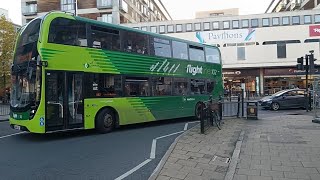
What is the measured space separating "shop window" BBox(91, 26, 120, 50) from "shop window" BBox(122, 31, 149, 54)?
422 mm

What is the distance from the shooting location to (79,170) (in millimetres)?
6797

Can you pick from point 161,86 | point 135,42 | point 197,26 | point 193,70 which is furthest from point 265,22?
point 135,42

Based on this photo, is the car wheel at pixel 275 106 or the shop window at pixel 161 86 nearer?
the shop window at pixel 161 86

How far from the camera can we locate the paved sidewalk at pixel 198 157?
6379 millimetres

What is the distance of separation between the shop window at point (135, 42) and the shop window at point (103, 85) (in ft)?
4.29

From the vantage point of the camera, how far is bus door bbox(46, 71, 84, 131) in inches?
414

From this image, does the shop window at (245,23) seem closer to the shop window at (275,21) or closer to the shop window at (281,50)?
the shop window at (275,21)

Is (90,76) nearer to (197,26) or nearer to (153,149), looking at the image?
(153,149)

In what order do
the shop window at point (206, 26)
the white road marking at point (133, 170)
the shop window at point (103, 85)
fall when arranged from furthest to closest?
the shop window at point (206, 26) → the shop window at point (103, 85) → the white road marking at point (133, 170)

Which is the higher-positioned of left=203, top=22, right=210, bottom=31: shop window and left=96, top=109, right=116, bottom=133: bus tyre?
left=203, top=22, right=210, bottom=31: shop window

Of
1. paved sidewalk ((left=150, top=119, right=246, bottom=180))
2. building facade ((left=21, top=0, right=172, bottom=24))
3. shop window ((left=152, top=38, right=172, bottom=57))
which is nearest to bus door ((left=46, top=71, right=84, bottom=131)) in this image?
paved sidewalk ((left=150, top=119, right=246, bottom=180))

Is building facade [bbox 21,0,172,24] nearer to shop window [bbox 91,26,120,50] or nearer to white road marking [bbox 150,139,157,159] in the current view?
shop window [bbox 91,26,120,50]

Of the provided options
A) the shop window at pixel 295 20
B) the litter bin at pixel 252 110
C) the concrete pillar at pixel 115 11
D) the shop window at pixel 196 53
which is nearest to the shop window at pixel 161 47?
the shop window at pixel 196 53

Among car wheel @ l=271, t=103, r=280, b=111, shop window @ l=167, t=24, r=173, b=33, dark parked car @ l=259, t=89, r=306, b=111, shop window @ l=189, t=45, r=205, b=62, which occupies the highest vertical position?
shop window @ l=167, t=24, r=173, b=33
